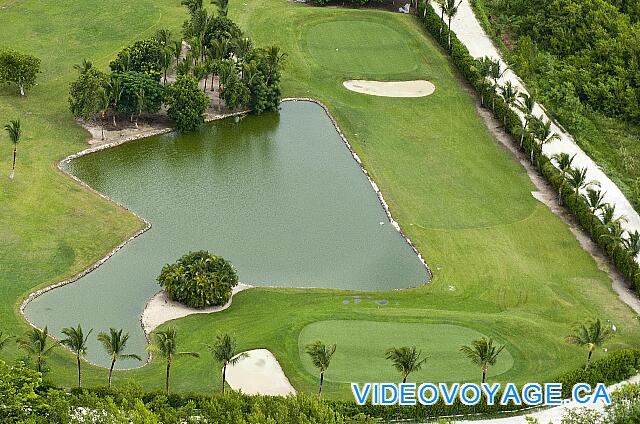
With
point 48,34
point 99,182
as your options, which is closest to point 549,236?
point 99,182

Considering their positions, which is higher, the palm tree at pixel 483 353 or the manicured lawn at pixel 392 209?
the palm tree at pixel 483 353

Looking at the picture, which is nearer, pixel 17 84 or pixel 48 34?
pixel 17 84

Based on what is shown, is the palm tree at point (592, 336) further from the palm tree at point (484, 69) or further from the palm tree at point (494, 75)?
the palm tree at point (484, 69)

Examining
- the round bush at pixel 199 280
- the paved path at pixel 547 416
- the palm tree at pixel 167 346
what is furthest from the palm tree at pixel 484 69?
the palm tree at pixel 167 346

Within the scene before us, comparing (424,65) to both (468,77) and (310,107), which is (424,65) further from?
(310,107)

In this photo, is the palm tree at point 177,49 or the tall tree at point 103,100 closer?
the tall tree at point 103,100

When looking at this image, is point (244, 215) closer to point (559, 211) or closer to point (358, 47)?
point (559, 211)

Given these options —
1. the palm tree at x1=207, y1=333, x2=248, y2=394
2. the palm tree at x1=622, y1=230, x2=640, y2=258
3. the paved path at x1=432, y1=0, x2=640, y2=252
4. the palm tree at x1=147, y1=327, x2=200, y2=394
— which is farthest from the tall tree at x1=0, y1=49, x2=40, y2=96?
the palm tree at x1=622, y1=230, x2=640, y2=258
